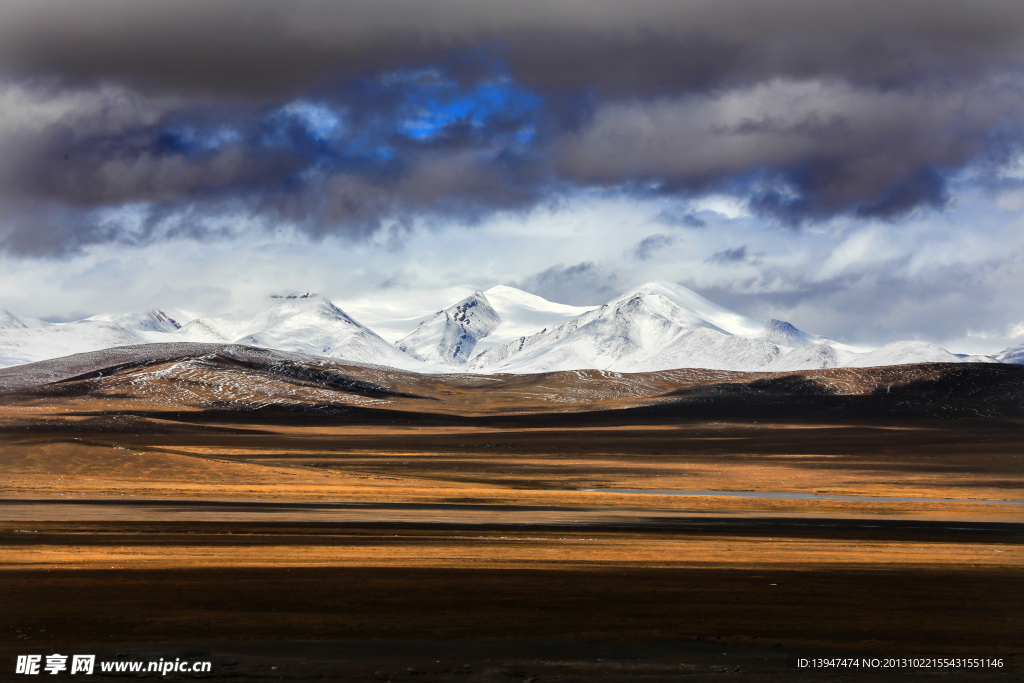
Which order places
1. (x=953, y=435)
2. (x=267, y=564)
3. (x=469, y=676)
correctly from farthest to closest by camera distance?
1. (x=953, y=435)
2. (x=267, y=564)
3. (x=469, y=676)

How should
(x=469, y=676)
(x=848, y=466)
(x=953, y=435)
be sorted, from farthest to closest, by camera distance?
(x=953, y=435) → (x=848, y=466) → (x=469, y=676)

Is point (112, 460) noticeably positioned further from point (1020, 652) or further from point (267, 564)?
point (1020, 652)

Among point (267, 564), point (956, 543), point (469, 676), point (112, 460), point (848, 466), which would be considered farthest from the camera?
point (848, 466)

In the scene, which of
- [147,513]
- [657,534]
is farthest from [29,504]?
[657,534]

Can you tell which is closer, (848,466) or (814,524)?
(814,524)

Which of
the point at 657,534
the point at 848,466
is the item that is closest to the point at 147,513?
the point at 657,534

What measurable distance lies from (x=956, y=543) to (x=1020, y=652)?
18733mm

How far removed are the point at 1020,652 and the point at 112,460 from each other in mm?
58432

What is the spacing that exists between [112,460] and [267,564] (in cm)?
4107

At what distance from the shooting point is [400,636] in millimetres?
20750

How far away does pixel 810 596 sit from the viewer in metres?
25.6

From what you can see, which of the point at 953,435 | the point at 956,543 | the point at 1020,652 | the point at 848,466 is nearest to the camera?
the point at 1020,652

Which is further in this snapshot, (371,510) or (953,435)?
(953,435)

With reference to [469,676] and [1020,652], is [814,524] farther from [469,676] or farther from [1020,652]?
[469,676]
